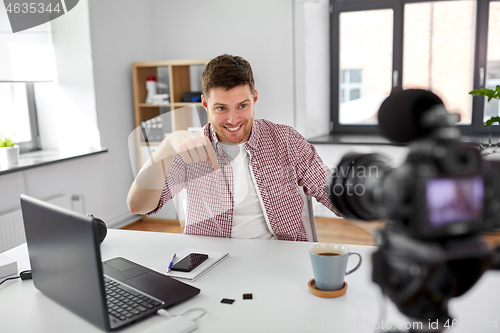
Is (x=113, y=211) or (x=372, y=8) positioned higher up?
(x=372, y=8)

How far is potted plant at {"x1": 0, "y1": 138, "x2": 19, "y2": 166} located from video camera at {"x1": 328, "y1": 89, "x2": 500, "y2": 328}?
8.91 ft

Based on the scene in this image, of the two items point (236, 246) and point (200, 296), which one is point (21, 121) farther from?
point (200, 296)

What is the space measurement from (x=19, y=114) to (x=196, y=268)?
8.99 feet

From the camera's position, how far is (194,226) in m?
1.55

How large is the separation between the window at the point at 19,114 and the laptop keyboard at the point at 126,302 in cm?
258

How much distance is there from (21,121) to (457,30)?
3605 mm

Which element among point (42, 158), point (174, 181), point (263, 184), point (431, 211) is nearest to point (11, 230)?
point (42, 158)

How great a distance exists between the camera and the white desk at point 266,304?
871mm

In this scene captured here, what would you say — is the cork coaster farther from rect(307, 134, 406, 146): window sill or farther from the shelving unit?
the shelving unit

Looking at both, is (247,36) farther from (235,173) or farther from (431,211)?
(431,211)

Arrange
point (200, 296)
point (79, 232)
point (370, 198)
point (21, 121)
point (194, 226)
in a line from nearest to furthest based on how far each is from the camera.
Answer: point (370, 198) → point (79, 232) → point (200, 296) → point (194, 226) → point (21, 121)

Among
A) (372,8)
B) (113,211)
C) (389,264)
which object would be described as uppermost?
(372,8)

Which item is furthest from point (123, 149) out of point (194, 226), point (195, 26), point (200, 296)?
point (200, 296)

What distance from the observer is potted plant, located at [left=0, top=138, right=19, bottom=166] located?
2654 mm
